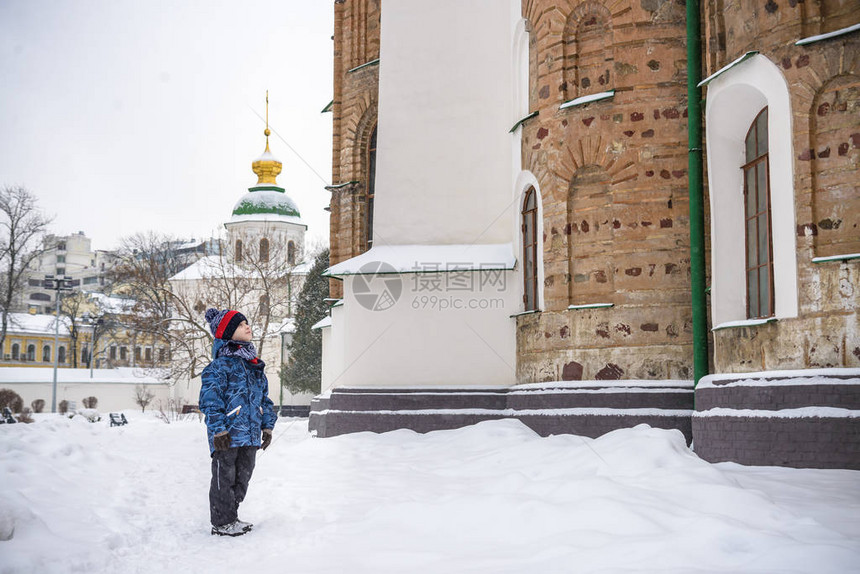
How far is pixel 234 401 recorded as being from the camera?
269 inches

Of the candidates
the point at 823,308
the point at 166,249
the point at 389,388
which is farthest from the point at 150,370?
the point at 823,308

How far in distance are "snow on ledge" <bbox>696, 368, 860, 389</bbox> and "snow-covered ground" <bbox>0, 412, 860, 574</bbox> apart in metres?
0.82

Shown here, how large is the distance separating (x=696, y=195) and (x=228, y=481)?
6.89 m

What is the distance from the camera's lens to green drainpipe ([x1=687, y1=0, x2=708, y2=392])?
10.5 metres

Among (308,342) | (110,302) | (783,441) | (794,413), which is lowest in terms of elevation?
(783,441)

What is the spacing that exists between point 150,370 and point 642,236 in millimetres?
35614

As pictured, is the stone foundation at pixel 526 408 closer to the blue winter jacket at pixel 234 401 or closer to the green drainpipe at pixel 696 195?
the green drainpipe at pixel 696 195

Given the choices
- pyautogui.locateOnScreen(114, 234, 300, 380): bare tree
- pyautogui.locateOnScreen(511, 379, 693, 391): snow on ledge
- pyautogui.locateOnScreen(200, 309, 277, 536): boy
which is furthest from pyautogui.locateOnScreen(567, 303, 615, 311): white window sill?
pyautogui.locateOnScreen(114, 234, 300, 380): bare tree

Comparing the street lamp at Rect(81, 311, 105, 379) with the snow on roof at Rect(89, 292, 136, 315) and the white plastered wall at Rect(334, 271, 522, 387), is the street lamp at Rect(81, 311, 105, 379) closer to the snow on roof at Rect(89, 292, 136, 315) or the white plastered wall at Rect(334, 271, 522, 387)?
the snow on roof at Rect(89, 292, 136, 315)

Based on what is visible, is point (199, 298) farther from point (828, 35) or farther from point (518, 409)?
point (828, 35)

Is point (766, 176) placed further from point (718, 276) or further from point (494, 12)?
point (494, 12)

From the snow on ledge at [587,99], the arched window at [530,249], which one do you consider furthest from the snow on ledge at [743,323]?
the arched window at [530,249]

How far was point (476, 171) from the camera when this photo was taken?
14633 mm

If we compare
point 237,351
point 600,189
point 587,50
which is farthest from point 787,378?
point 587,50
